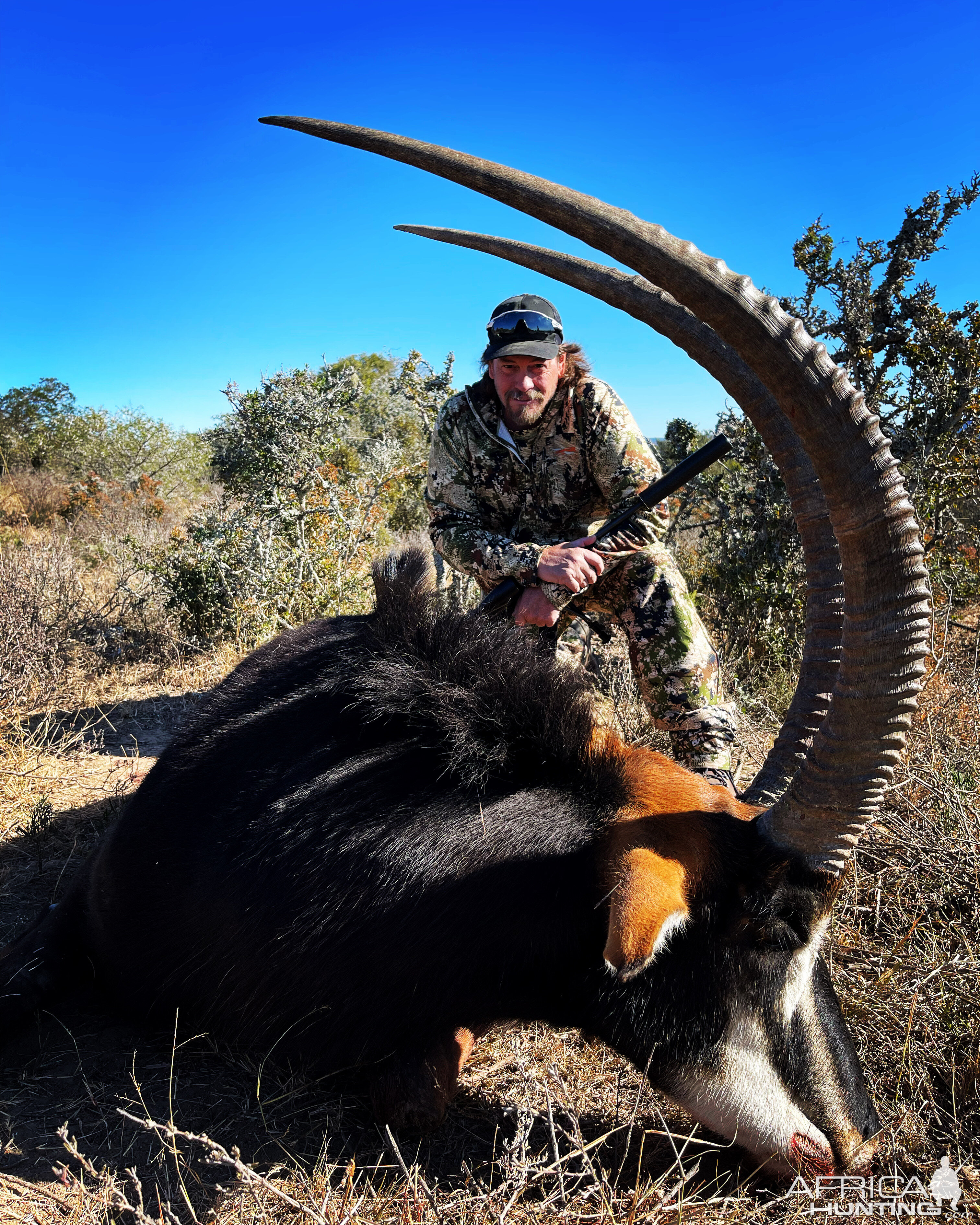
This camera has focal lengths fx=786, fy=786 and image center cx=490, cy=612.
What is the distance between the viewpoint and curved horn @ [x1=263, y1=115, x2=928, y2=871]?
1.53 metres

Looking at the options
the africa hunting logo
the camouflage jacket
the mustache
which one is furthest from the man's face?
the africa hunting logo

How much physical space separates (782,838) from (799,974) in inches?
13.5

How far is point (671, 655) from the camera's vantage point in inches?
157

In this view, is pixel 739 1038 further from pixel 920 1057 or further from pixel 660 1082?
pixel 920 1057

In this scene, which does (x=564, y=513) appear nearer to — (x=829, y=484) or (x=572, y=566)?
(x=572, y=566)

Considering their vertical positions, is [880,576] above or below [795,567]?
below

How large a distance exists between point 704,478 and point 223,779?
5.36 m

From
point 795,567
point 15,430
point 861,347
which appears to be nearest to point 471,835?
point 795,567

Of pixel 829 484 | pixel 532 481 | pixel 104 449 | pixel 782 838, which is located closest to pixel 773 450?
pixel 829 484

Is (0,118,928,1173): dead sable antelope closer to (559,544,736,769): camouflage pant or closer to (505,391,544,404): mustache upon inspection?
(559,544,736,769): camouflage pant

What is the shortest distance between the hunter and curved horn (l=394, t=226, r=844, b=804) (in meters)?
1.19

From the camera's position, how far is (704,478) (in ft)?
22.3

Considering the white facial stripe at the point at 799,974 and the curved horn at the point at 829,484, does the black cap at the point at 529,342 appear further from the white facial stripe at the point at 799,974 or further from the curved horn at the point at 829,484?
the white facial stripe at the point at 799,974

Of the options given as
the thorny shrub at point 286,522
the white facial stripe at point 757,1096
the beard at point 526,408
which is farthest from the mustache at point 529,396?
the white facial stripe at point 757,1096
